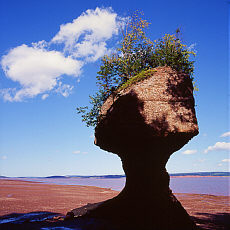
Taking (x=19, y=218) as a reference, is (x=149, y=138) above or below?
above

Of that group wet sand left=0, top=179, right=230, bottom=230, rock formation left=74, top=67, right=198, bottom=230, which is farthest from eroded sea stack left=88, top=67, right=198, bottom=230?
wet sand left=0, top=179, right=230, bottom=230

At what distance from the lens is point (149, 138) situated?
34.6ft

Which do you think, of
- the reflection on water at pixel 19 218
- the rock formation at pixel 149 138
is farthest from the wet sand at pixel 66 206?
the rock formation at pixel 149 138

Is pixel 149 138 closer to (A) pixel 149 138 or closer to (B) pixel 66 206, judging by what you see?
(A) pixel 149 138

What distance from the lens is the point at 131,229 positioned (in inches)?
388

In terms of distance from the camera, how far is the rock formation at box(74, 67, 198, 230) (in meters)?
10.5

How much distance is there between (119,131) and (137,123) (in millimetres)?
1120

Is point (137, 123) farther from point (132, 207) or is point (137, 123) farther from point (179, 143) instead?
point (132, 207)

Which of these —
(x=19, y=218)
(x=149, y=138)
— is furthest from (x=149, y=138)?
(x=19, y=218)

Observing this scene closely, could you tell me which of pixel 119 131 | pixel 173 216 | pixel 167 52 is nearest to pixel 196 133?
pixel 119 131

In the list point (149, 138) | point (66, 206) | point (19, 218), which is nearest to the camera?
point (149, 138)

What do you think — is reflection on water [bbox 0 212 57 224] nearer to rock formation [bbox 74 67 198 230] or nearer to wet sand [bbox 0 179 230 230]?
wet sand [bbox 0 179 230 230]

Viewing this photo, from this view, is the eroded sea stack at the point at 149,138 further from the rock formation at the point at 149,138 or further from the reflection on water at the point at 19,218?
the reflection on water at the point at 19,218

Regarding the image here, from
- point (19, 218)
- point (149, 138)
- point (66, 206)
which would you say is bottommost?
point (66, 206)
